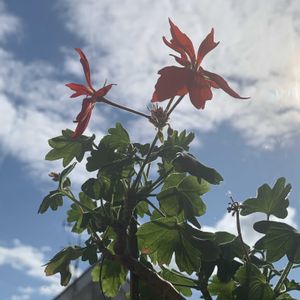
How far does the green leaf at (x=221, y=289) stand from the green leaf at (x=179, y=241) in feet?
0.47

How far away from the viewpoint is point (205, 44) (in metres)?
0.93

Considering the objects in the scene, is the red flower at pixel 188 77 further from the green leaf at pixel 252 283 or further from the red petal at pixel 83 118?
the green leaf at pixel 252 283

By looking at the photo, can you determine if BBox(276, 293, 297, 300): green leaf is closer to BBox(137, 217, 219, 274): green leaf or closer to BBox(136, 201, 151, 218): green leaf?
BBox(137, 217, 219, 274): green leaf

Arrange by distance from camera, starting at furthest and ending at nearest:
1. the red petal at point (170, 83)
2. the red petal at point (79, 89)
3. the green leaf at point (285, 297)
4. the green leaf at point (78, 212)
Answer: the green leaf at point (78, 212)
the green leaf at point (285, 297)
the red petal at point (79, 89)
the red petal at point (170, 83)

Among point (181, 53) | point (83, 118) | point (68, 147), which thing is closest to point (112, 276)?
point (68, 147)

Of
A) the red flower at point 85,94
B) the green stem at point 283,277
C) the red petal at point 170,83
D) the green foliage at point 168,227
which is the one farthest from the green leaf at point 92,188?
the green stem at point 283,277

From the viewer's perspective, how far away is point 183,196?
3.26ft

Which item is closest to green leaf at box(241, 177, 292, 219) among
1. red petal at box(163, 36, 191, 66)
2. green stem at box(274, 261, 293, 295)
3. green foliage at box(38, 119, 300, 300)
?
green foliage at box(38, 119, 300, 300)

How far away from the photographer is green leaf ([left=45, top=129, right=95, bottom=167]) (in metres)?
1.11

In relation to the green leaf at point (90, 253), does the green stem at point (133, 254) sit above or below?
below

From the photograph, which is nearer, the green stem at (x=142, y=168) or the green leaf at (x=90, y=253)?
the green stem at (x=142, y=168)

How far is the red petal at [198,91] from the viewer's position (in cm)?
85

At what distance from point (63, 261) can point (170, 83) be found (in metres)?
0.49

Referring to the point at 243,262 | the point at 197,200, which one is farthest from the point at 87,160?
the point at 243,262
